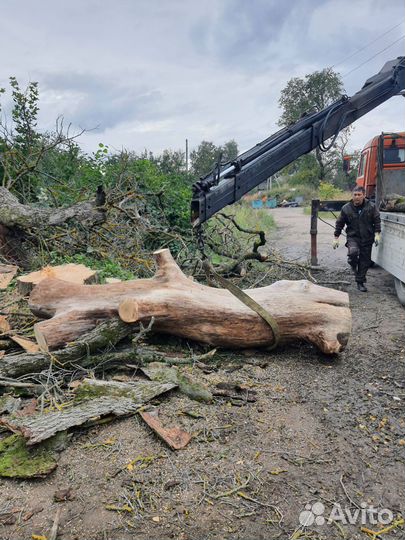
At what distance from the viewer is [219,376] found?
3.50 m

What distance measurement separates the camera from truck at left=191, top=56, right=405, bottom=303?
5.64m

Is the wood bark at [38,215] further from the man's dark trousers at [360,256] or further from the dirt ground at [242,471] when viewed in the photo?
the man's dark trousers at [360,256]

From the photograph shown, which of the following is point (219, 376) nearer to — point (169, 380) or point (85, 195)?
point (169, 380)

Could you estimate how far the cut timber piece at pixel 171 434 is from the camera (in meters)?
2.49

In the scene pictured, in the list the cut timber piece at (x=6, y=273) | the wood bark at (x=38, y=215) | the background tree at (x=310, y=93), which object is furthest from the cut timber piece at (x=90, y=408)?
the background tree at (x=310, y=93)

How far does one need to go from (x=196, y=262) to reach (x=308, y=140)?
267 centimetres

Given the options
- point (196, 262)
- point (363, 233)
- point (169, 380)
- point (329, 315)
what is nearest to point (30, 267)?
point (196, 262)

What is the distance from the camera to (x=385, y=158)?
8617mm

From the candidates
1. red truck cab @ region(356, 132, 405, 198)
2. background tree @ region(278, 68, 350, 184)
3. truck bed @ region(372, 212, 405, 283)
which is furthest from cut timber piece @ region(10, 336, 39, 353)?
background tree @ region(278, 68, 350, 184)

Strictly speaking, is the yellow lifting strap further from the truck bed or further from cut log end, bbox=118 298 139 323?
the truck bed

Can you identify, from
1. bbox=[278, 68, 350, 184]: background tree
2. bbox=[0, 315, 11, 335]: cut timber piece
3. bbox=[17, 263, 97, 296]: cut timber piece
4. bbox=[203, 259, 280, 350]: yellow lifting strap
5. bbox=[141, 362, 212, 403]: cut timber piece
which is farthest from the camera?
bbox=[278, 68, 350, 184]: background tree

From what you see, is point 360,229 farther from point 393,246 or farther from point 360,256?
point 393,246

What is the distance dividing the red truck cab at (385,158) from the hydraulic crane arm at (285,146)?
1076 mm

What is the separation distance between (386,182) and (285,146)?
3065 millimetres
